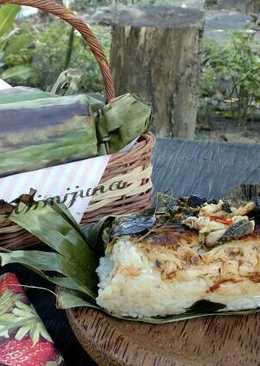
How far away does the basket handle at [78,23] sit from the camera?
98 centimetres

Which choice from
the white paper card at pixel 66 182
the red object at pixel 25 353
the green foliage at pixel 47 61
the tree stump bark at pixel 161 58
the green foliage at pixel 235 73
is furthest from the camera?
the green foliage at pixel 47 61

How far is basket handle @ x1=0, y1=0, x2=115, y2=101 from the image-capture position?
0.98m

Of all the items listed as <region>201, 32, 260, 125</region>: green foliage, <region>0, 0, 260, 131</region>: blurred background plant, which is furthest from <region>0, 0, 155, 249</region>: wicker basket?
<region>201, 32, 260, 125</region>: green foliage

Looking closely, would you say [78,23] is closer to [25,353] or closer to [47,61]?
[25,353]

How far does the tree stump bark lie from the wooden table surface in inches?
21.2

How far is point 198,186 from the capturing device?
119cm

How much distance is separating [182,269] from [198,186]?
0.52m

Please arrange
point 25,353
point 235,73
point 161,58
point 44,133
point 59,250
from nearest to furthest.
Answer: point 25,353 → point 59,250 → point 44,133 → point 161,58 → point 235,73

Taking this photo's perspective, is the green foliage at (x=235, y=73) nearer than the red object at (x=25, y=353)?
No

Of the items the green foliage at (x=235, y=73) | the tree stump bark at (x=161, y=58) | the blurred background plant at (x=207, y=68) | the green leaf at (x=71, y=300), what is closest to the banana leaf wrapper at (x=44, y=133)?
the green leaf at (x=71, y=300)

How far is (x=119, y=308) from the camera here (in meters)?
0.69

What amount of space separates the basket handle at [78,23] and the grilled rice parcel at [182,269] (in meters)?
0.39

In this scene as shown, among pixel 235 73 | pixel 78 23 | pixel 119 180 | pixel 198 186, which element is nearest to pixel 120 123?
pixel 119 180

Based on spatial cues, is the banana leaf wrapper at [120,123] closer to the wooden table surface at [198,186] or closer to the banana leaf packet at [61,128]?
the banana leaf packet at [61,128]
